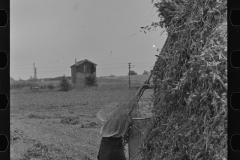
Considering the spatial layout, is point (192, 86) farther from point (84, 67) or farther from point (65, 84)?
point (65, 84)

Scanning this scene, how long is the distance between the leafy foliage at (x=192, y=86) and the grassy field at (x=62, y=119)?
873mm

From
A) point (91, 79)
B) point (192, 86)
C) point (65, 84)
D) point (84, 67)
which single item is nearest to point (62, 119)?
point (91, 79)

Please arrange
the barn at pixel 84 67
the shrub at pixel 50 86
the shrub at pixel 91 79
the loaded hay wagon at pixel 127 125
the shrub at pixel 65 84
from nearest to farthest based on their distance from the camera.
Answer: the loaded hay wagon at pixel 127 125
the barn at pixel 84 67
the shrub at pixel 91 79
the shrub at pixel 65 84
the shrub at pixel 50 86

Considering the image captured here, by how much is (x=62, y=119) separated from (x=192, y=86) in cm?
1643

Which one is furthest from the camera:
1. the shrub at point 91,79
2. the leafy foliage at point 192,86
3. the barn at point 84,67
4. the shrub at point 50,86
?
the shrub at point 50,86

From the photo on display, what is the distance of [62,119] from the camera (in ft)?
57.8

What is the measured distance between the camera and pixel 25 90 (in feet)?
81.2

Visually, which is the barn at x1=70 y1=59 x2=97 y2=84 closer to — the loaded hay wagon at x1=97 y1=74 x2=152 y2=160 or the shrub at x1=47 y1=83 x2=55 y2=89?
the loaded hay wagon at x1=97 y1=74 x2=152 y2=160

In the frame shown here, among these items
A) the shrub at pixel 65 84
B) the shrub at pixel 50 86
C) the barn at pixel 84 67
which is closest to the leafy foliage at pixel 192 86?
the barn at pixel 84 67

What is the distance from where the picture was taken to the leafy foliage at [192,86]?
1.50 metres

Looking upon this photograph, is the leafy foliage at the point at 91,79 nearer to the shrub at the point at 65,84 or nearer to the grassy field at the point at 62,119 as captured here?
the grassy field at the point at 62,119

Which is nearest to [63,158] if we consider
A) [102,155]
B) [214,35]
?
[102,155]

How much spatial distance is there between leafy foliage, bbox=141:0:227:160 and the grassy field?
873mm

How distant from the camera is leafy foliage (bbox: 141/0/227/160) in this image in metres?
1.50
